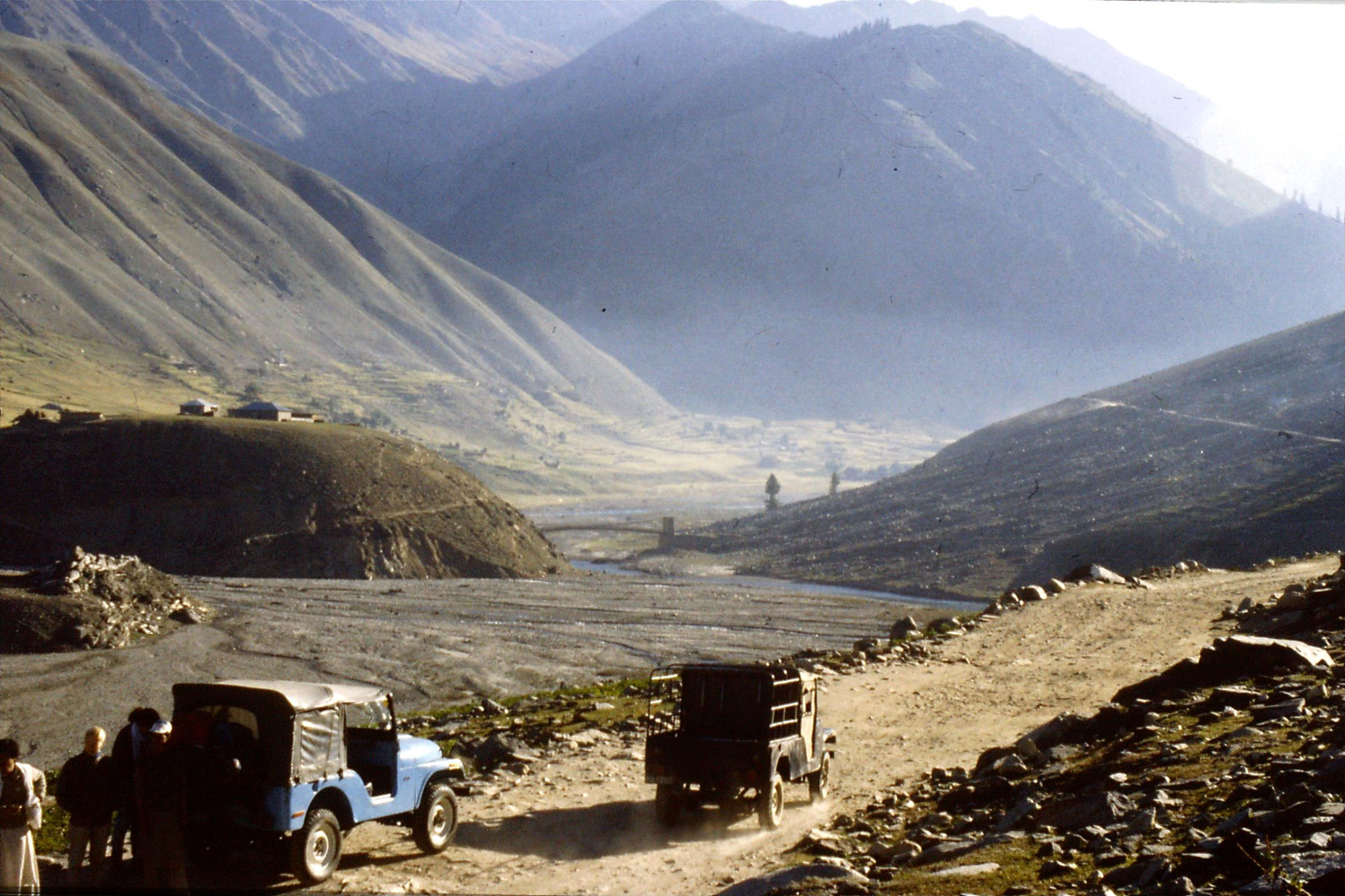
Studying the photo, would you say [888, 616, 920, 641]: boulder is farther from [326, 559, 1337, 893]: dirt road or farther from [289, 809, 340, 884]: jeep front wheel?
[289, 809, 340, 884]: jeep front wheel

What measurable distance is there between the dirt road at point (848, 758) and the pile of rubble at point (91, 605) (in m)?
41.8

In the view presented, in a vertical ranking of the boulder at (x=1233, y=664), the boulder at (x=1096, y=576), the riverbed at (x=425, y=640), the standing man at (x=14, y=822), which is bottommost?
the riverbed at (x=425, y=640)

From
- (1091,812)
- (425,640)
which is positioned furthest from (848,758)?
(425,640)

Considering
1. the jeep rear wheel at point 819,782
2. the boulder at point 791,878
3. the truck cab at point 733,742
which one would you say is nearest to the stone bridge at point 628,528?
the jeep rear wheel at point 819,782

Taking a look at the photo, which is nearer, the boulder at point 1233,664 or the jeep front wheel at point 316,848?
the jeep front wheel at point 316,848

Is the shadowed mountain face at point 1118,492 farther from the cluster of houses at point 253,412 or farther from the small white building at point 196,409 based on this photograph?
the small white building at point 196,409

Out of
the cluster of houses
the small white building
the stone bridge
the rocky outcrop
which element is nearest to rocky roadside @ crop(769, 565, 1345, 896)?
the rocky outcrop

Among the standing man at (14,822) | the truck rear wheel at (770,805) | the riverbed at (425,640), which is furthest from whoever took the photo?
the riverbed at (425,640)

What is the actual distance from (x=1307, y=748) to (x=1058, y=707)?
13316mm

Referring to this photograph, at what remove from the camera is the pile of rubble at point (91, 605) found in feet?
192

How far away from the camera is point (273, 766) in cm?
1473

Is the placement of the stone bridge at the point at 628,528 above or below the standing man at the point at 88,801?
above

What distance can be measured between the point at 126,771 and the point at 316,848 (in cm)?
241

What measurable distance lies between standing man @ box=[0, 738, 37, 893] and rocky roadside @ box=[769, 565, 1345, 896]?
796cm
